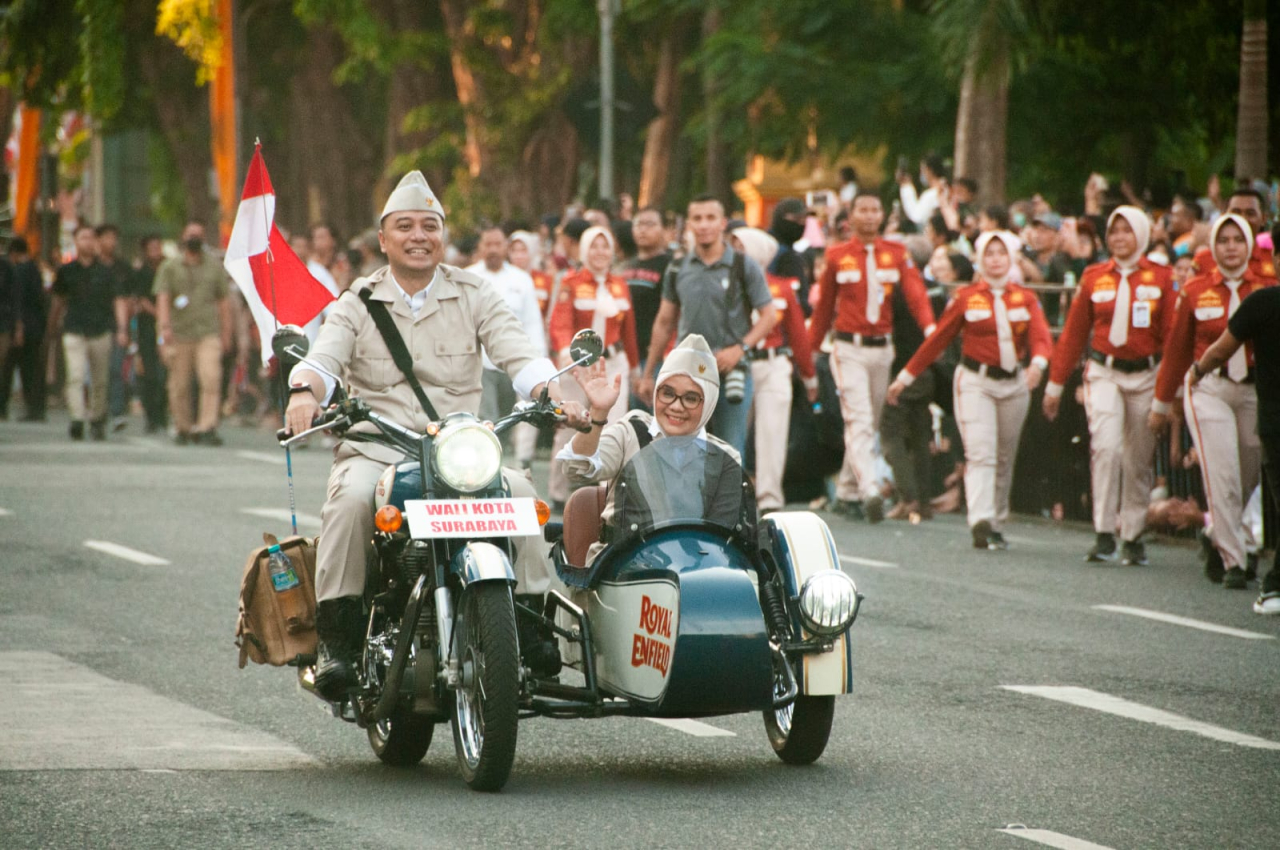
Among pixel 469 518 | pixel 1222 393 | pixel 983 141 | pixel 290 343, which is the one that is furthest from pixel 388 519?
pixel 983 141

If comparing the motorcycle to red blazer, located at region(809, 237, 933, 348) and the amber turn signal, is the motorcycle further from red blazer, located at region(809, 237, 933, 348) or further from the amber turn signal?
red blazer, located at region(809, 237, 933, 348)

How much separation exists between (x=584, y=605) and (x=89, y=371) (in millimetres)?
17654

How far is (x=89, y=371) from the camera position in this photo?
80.2 ft

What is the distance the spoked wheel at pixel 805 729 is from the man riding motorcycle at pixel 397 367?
925 millimetres

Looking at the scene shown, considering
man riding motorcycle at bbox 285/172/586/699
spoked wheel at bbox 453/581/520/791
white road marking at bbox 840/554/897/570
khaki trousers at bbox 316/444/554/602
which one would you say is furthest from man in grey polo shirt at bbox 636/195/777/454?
spoked wheel at bbox 453/581/520/791

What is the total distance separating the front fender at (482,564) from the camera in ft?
22.6

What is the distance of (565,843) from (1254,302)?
6505 mm

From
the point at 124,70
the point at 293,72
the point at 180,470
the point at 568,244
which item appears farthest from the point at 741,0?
the point at 293,72

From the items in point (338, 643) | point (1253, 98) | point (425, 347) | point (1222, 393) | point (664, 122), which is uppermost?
point (664, 122)

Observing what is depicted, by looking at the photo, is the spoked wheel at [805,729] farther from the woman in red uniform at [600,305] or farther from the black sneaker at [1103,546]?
the woman in red uniform at [600,305]

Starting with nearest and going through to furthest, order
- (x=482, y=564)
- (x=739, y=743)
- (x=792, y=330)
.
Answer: (x=482, y=564), (x=739, y=743), (x=792, y=330)

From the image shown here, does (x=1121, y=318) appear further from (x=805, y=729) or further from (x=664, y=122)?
(x=664, y=122)

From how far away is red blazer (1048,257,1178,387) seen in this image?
45.9 ft

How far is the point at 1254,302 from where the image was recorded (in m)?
11.8
